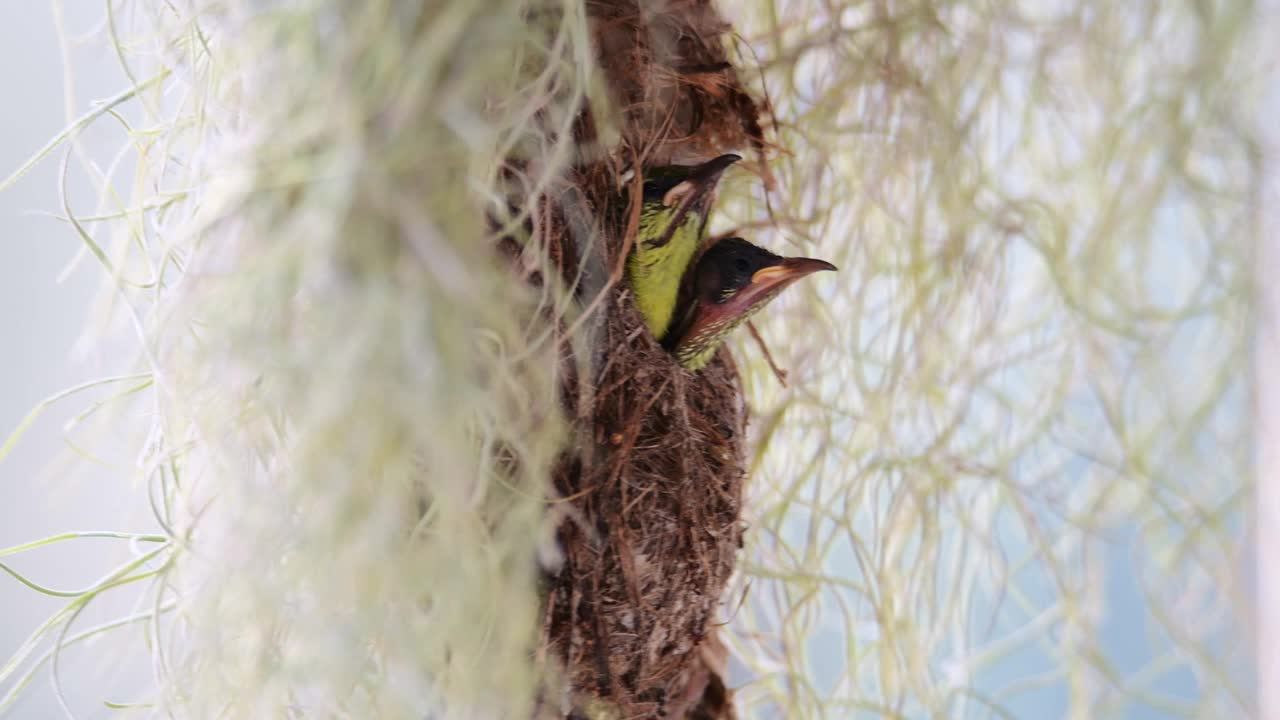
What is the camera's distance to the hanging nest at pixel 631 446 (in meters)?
0.64

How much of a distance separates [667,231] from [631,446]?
17cm

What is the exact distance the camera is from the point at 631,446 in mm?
670

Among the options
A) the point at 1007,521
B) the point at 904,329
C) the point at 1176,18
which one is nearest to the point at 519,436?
the point at 904,329

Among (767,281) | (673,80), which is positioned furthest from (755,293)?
(673,80)

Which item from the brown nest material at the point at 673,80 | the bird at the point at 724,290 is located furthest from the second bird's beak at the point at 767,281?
the brown nest material at the point at 673,80

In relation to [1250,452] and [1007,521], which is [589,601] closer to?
[1250,452]

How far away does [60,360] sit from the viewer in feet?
2.92

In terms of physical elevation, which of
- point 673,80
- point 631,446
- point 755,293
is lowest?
point 631,446

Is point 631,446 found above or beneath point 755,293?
beneath

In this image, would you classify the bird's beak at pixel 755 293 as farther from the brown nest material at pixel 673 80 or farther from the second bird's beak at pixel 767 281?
the brown nest material at pixel 673 80

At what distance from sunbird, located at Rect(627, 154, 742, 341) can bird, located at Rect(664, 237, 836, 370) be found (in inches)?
0.6

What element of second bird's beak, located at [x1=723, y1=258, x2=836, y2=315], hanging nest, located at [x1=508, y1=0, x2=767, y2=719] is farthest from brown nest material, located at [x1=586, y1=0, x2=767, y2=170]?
second bird's beak, located at [x1=723, y1=258, x2=836, y2=315]

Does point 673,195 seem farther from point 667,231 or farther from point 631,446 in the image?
point 631,446

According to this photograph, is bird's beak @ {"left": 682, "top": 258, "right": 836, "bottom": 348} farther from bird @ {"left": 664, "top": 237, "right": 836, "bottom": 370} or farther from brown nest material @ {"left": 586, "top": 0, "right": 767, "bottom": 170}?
brown nest material @ {"left": 586, "top": 0, "right": 767, "bottom": 170}
